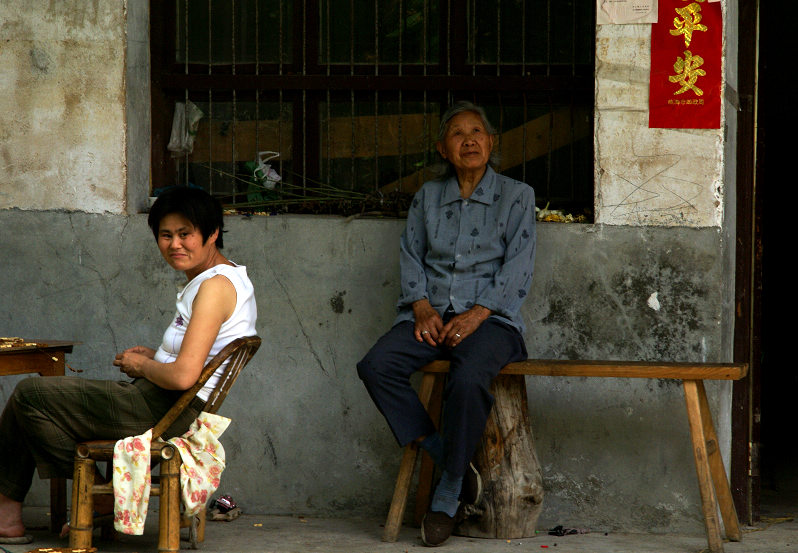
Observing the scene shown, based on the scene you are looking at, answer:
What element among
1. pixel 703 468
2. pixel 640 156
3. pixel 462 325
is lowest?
pixel 703 468

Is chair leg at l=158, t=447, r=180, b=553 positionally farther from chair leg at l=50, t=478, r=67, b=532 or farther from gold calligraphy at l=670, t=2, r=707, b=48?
gold calligraphy at l=670, t=2, r=707, b=48

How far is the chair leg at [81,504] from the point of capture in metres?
3.33

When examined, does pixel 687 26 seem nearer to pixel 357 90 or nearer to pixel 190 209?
pixel 357 90

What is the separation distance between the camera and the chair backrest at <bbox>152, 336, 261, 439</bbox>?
132 inches

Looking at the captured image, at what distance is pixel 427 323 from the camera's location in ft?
13.1

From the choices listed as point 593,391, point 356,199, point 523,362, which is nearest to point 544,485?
point 593,391

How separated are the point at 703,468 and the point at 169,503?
6.49ft

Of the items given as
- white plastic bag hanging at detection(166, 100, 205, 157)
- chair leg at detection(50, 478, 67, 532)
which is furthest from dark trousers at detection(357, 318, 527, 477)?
white plastic bag hanging at detection(166, 100, 205, 157)

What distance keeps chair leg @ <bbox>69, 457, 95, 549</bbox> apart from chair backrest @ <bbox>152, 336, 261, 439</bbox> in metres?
0.25

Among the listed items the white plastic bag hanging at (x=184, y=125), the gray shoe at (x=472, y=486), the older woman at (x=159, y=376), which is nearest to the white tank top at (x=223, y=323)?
the older woman at (x=159, y=376)

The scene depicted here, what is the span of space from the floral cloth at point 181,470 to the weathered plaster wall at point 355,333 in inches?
38.4

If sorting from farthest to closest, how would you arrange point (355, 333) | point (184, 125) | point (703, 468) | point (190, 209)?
point (184, 125)
point (355, 333)
point (703, 468)
point (190, 209)

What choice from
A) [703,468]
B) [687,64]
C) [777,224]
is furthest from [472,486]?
[777,224]

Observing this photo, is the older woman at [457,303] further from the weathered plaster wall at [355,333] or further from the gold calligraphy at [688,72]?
the gold calligraphy at [688,72]
